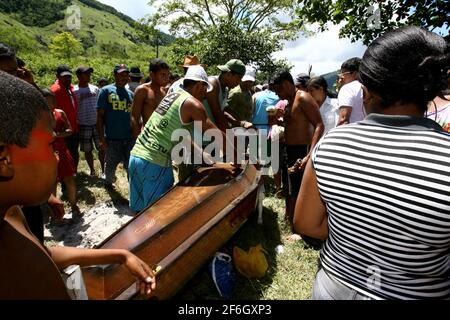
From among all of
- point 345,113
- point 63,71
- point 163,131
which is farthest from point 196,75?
point 63,71

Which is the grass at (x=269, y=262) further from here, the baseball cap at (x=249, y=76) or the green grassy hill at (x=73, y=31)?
the green grassy hill at (x=73, y=31)

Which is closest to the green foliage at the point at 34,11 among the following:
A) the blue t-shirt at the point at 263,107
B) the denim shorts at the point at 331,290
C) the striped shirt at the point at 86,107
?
the striped shirt at the point at 86,107

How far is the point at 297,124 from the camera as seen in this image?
154 inches

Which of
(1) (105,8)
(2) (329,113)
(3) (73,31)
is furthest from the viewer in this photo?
(1) (105,8)

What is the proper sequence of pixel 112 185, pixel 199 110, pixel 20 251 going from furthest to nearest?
pixel 112 185, pixel 199 110, pixel 20 251

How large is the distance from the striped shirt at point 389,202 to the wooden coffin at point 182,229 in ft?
4.42

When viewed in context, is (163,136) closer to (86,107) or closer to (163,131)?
(163,131)

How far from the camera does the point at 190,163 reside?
4.30 meters

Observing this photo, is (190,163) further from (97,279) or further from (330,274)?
(330,274)

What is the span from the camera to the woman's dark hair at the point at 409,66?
1027 millimetres

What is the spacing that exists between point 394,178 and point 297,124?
2958 millimetres

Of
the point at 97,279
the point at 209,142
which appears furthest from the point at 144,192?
the point at 97,279
